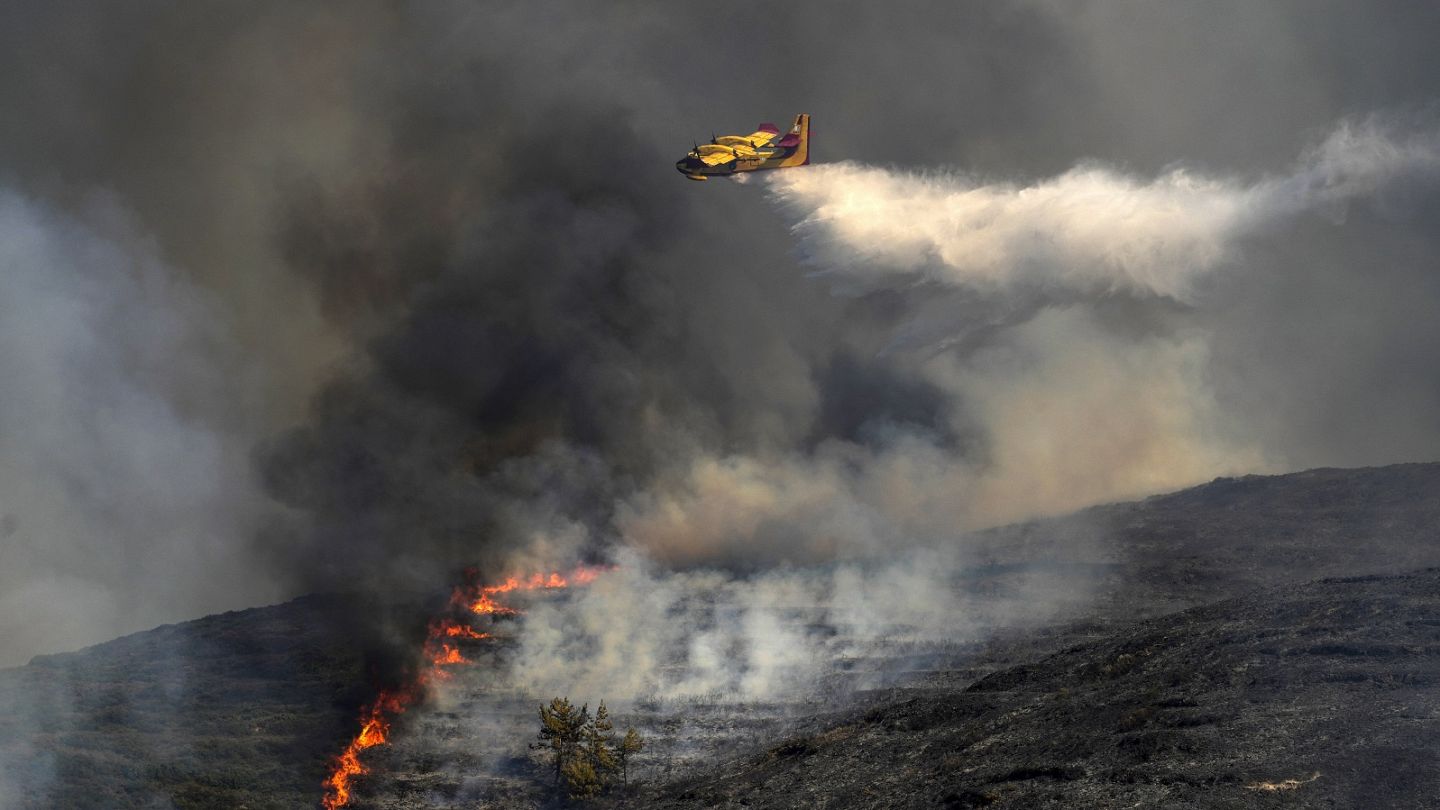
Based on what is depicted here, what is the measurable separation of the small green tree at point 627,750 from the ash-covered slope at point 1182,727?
6009 millimetres

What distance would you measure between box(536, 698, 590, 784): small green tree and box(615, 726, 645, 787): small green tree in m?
2.71

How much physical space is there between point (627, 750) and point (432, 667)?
23559 mm

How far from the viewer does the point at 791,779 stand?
6675 cm

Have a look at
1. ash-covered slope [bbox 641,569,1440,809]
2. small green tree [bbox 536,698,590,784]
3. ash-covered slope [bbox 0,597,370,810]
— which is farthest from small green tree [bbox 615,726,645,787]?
ash-covered slope [bbox 0,597,370,810]

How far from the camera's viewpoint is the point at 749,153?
3967 inches

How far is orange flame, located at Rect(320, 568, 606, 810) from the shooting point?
264 ft

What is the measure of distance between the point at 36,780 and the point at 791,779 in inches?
1732

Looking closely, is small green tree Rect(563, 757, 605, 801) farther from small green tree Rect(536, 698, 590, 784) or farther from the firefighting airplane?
the firefighting airplane

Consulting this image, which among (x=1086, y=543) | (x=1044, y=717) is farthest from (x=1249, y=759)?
(x=1086, y=543)

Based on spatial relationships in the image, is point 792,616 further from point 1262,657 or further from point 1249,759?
point 1249,759

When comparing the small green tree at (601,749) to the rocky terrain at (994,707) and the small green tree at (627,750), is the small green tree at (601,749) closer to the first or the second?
the small green tree at (627,750)

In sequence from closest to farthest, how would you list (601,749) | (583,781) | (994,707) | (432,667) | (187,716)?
(994,707)
(583,781)
(601,749)
(187,716)
(432,667)

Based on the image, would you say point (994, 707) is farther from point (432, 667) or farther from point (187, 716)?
point (187, 716)

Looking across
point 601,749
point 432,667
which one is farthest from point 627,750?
point 432,667
